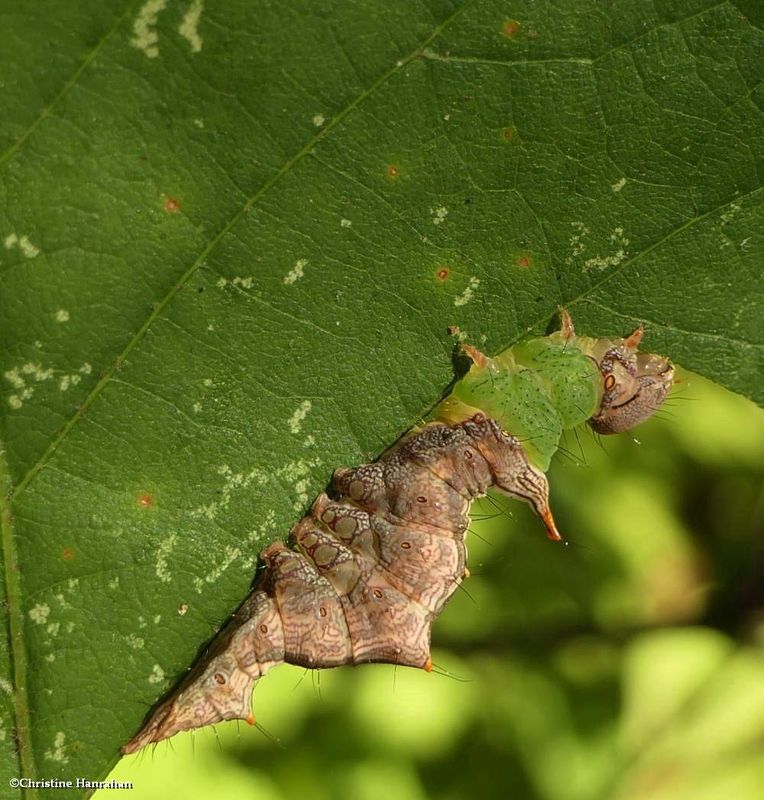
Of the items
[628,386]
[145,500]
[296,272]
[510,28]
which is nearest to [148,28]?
[296,272]

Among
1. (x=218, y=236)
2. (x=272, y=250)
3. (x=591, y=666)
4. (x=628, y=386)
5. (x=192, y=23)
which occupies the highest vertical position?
(x=192, y=23)

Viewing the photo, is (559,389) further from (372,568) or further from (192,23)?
(192,23)

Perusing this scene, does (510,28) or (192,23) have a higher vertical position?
(192,23)

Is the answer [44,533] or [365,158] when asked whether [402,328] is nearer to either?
[365,158]

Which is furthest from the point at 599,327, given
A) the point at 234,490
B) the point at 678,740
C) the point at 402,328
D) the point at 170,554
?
the point at 678,740

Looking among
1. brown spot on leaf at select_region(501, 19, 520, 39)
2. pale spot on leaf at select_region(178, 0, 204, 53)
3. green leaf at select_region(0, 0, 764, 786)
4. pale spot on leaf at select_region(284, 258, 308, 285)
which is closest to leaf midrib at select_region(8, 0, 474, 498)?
green leaf at select_region(0, 0, 764, 786)

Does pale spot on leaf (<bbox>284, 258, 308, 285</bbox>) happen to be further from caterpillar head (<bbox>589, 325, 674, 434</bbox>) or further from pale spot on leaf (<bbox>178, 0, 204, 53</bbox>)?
caterpillar head (<bbox>589, 325, 674, 434</bbox>)
